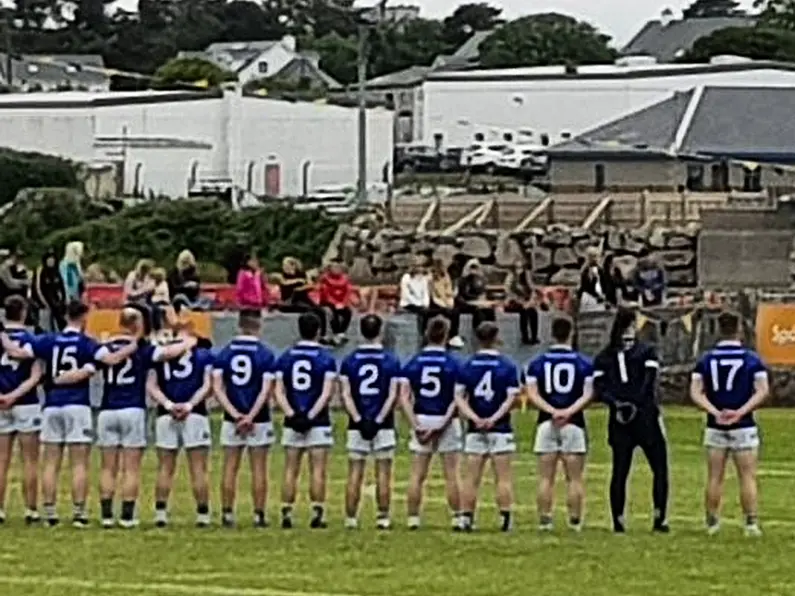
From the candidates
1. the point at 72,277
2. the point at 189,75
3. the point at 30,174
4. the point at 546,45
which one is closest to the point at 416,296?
the point at 72,277

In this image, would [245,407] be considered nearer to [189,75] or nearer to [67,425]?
[67,425]

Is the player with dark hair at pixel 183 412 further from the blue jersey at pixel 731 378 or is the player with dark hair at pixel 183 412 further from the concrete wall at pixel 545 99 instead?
the concrete wall at pixel 545 99

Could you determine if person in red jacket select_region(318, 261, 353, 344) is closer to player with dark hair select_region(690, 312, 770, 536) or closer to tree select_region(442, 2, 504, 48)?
player with dark hair select_region(690, 312, 770, 536)

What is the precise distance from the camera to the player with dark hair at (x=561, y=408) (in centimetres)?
2112

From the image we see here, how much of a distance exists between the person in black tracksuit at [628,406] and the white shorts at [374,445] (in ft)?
6.09

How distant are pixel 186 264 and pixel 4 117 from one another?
162ft

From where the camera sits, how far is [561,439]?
2125 cm

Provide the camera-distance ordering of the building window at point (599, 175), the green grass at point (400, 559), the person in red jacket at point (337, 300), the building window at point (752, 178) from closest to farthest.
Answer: the green grass at point (400, 559), the person in red jacket at point (337, 300), the building window at point (752, 178), the building window at point (599, 175)

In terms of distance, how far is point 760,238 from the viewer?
41.0 metres

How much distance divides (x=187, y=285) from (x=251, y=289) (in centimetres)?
92

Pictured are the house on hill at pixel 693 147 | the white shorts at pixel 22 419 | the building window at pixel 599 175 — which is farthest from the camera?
the building window at pixel 599 175

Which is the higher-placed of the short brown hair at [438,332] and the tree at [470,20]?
the tree at [470,20]

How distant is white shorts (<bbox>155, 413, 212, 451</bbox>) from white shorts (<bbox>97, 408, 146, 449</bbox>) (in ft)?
0.65

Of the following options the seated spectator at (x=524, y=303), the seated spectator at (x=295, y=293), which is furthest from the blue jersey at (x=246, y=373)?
the seated spectator at (x=524, y=303)
